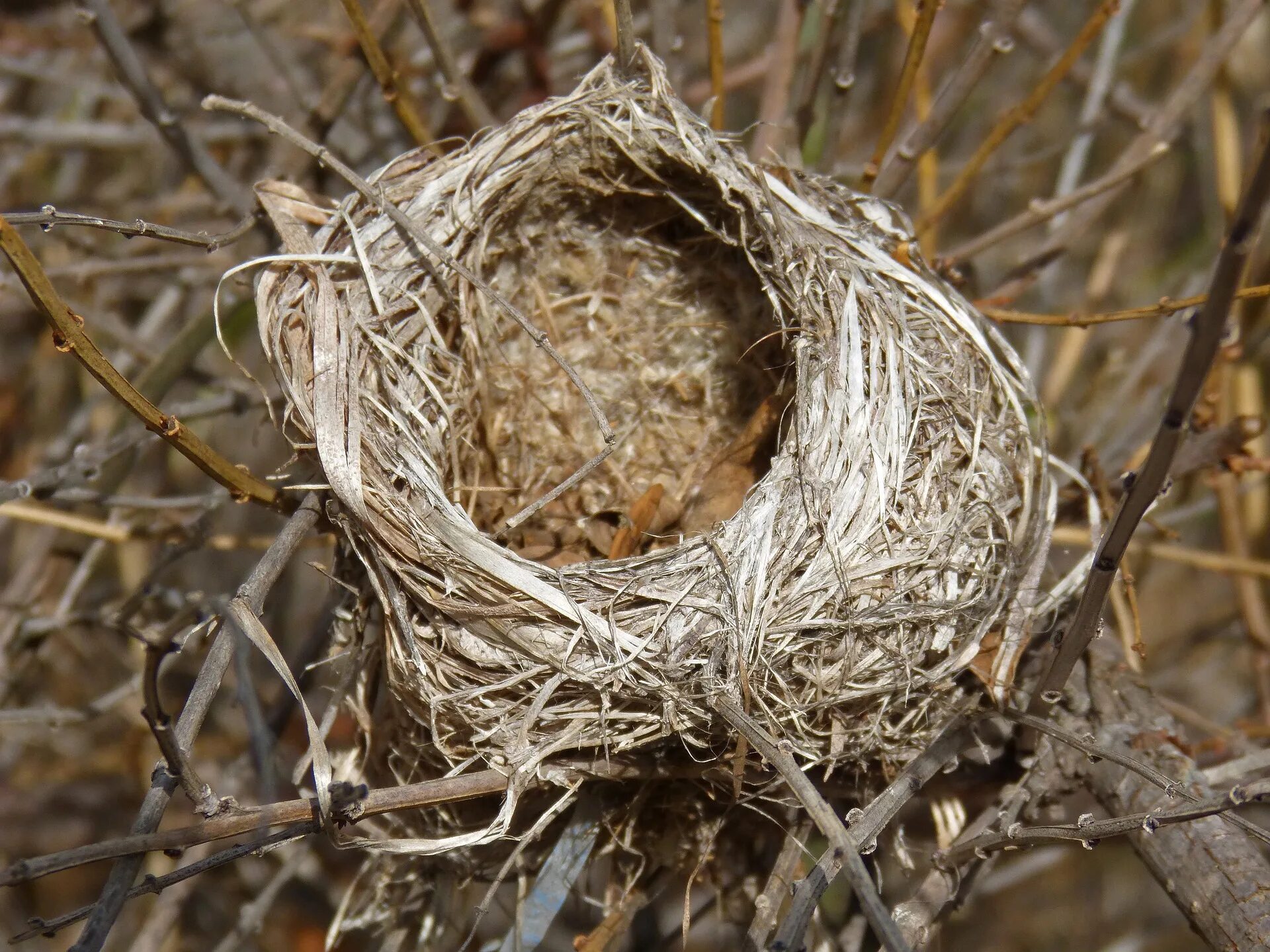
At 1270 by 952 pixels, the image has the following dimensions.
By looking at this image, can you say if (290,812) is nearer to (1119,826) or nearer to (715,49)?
(1119,826)

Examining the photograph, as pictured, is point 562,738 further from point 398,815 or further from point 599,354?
point 599,354

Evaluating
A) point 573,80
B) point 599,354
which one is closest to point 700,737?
point 599,354

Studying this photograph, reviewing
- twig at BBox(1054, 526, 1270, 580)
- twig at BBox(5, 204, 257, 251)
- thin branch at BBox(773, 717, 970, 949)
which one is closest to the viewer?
thin branch at BBox(773, 717, 970, 949)

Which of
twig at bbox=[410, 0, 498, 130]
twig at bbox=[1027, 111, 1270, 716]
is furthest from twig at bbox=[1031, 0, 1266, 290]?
twig at bbox=[410, 0, 498, 130]

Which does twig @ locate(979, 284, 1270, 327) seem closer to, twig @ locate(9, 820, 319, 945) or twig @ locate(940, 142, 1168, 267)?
twig @ locate(940, 142, 1168, 267)

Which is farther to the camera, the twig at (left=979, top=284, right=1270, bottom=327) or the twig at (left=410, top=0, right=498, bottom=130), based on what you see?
the twig at (left=410, top=0, right=498, bottom=130)
